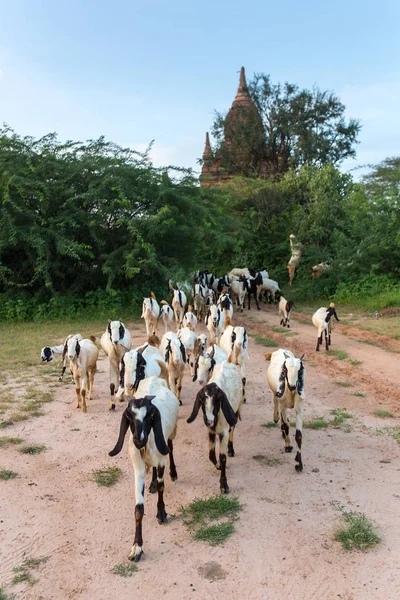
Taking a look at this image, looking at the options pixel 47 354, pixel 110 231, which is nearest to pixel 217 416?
pixel 47 354

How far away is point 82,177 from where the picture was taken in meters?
16.4

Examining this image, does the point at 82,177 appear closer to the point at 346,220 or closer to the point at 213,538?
the point at 346,220

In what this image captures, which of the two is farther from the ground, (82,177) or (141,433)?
(82,177)

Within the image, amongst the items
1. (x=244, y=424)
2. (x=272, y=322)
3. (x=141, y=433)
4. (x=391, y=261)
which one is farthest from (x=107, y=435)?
(x=391, y=261)

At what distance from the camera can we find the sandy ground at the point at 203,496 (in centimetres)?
370

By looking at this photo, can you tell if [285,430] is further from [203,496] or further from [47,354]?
[47,354]

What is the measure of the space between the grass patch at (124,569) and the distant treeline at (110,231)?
11.1 m

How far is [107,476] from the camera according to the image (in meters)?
5.41

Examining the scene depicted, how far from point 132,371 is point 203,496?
1783mm

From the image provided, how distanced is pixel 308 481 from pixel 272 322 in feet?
31.9

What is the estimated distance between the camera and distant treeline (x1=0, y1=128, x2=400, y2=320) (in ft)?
50.6

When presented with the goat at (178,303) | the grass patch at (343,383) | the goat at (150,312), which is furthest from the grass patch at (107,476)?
the goat at (178,303)

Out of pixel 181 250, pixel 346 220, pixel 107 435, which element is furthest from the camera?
pixel 346 220

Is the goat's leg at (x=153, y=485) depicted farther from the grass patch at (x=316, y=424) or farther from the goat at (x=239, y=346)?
the goat at (x=239, y=346)
